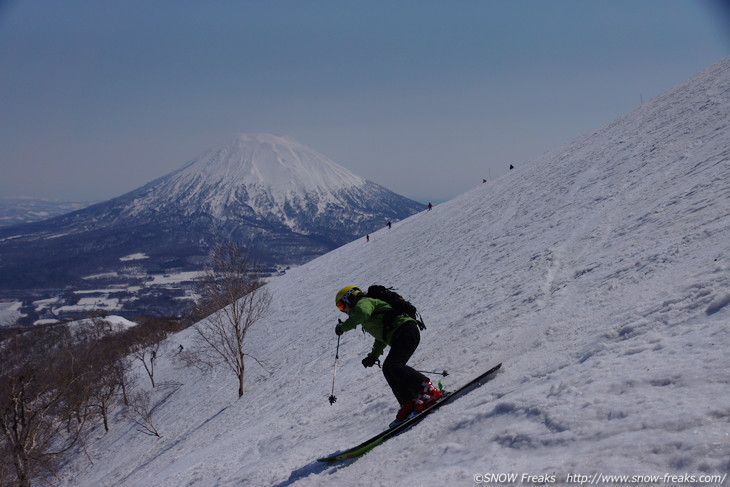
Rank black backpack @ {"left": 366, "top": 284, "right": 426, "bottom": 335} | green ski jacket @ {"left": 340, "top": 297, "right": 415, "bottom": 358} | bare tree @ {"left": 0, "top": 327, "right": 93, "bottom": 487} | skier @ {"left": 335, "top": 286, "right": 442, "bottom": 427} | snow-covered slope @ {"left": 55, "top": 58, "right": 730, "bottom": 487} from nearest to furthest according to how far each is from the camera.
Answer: snow-covered slope @ {"left": 55, "top": 58, "right": 730, "bottom": 487}
skier @ {"left": 335, "top": 286, "right": 442, "bottom": 427}
green ski jacket @ {"left": 340, "top": 297, "right": 415, "bottom": 358}
black backpack @ {"left": 366, "top": 284, "right": 426, "bottom": 335}
bare tree @ {"left": 0, "top": 327, "right": 93, "bottom": 487}

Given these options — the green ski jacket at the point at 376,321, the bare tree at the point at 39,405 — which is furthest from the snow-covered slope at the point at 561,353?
the bare tree at the point at 39,405

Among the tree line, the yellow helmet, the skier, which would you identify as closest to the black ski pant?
the skier

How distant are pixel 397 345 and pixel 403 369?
0.36 meters

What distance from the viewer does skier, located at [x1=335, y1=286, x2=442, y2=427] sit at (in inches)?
245

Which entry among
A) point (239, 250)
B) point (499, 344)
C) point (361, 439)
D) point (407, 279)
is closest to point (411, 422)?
point (361, 439)

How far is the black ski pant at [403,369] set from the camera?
6.26m

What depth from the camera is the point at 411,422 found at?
5.91 m

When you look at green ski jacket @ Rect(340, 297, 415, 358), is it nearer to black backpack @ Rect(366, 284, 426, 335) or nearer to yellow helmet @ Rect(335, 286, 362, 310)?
black backpack @ Rect(366, 284, 426, 335)

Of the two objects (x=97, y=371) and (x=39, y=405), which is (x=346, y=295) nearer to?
(x=39, y=405)

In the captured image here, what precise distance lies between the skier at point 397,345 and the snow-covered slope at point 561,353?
0.54 meters

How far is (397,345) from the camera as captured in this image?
641 cm

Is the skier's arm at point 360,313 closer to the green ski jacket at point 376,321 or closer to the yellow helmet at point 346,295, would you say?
the green ski jacket at point 376,321

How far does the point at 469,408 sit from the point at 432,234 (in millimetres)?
28132

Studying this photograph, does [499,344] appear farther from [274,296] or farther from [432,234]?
[274,296]
